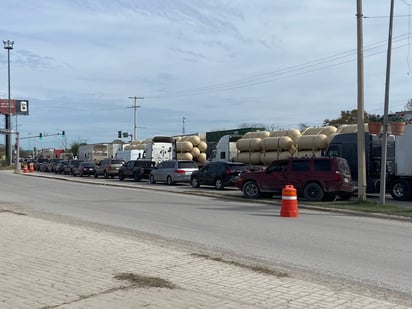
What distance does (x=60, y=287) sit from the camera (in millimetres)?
6391

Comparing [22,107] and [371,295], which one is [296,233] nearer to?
[371,295]

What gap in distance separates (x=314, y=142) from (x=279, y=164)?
12.8m

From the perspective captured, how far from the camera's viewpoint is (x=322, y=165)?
68.1 ft

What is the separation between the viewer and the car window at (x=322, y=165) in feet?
67.7

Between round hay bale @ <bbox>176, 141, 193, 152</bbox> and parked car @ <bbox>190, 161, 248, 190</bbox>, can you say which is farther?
round hay bale @ <bbox>176, 141, 193, 152</bbox>

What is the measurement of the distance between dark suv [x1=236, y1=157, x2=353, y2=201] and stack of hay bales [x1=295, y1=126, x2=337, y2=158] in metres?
11.7

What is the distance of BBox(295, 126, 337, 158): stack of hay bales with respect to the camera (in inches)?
1319

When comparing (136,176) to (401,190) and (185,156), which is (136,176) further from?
(401,190)

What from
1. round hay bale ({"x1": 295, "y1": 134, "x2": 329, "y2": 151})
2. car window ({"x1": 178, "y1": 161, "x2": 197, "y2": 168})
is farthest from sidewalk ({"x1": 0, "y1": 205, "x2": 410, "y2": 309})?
round hay bale ({"x1": 295, "y1": 134, "x2": 329, "y2": 151})

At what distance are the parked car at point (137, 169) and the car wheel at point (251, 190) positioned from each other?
17100 mm

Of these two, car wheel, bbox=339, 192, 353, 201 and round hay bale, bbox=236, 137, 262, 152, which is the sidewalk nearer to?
car wheel, bbox=339, 192, 353, 201

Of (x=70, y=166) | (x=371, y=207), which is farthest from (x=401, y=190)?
(x=70, y=166)

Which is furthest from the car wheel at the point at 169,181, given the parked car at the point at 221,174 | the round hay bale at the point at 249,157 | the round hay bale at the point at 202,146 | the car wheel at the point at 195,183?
the round hay bale at the point at 202,146

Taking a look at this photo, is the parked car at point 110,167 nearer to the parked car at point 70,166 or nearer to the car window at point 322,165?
the parked car at point 70,166
